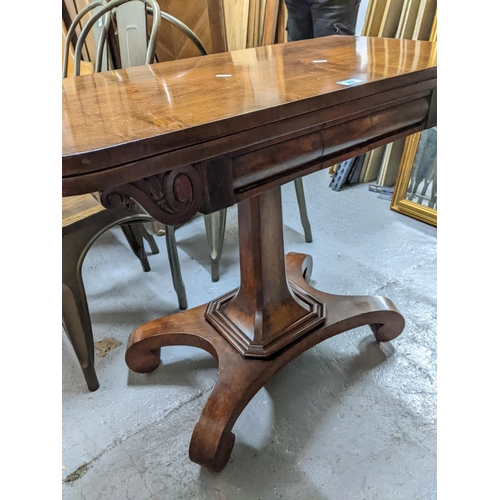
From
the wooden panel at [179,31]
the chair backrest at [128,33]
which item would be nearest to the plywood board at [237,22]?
the wooden panel at [179,31]

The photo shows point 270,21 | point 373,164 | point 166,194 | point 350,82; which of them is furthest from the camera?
point 270,21

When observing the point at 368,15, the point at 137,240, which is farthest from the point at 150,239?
the point at 368,15

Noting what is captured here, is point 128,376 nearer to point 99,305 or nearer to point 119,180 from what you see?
point 99,305

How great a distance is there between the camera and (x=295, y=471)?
94 cm

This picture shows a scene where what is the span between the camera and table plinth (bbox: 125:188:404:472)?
3.15 feet

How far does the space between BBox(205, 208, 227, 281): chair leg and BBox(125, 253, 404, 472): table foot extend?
339 mm

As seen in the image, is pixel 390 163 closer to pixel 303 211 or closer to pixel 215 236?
pixel 303 211

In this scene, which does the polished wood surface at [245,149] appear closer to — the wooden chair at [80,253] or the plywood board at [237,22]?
the wooden chair at [80,253]

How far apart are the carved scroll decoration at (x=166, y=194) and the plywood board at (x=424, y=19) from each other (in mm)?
1719

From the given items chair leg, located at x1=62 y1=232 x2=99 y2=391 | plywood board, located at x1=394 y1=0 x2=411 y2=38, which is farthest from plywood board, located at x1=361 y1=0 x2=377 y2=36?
chair leg, located at x1=62 y1=232 x2=99 y2=391

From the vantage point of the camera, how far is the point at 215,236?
5.17 feet

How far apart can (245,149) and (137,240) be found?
1.10 m

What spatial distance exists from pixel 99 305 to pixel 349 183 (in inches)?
57.5

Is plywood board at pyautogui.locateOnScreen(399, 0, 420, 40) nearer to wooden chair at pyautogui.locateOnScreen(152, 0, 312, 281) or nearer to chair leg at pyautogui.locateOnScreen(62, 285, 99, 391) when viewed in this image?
wooden chair at pyautogui.locateOnScreen(152, 0, 312, 281)
